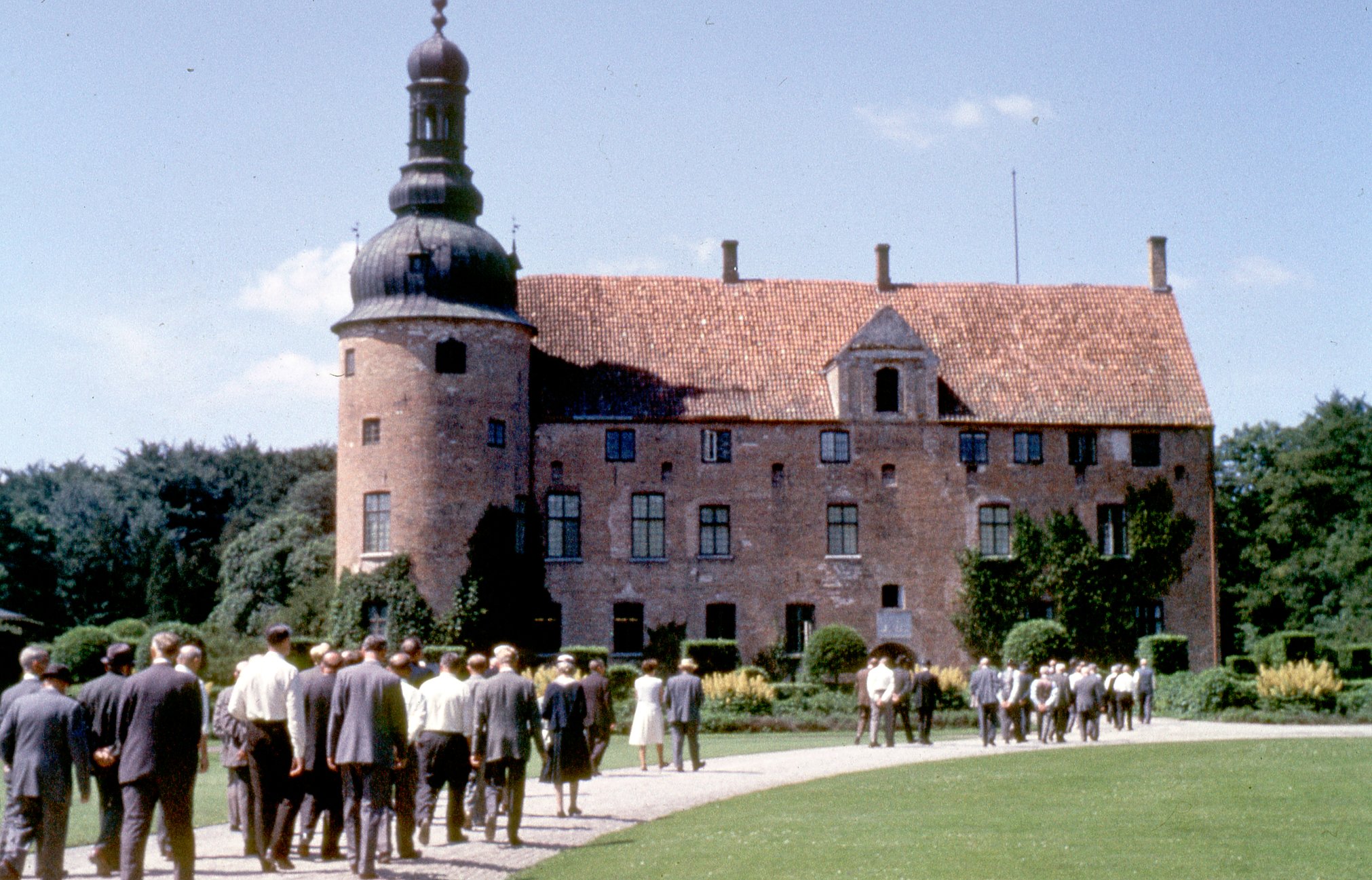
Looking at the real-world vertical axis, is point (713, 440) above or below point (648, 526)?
above

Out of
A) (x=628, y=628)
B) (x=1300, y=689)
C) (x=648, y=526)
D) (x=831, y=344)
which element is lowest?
(x=1300, y=689)

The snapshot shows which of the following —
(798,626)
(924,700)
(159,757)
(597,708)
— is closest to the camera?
(159,757)

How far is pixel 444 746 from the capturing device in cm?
1622

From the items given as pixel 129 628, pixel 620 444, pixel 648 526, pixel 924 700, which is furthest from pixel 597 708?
pixel 129 628

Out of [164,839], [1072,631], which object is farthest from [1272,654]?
[164,839]

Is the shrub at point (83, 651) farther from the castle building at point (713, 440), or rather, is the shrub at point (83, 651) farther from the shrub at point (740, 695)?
the shrub at point (740, 695)

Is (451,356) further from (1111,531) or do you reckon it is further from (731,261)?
(1111,531)

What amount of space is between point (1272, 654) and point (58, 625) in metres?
48.2

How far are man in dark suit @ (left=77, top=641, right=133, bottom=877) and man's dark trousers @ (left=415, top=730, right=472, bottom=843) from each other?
3025mm

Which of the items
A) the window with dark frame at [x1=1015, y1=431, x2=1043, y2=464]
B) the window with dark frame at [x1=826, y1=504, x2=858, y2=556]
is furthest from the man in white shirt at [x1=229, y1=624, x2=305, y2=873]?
the window with dark frame at [x1=1015, y1=431, x2=1043, y2=464]

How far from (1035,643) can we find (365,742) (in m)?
32.2

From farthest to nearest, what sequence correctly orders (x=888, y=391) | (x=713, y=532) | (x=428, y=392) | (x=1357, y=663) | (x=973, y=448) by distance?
(x=973, y=448)
(x=888, y=391)
(x=1357, y=663)
(x=713, y=532)
(x=428, y=392)

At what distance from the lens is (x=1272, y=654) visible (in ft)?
155

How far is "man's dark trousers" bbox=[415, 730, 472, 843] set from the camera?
53.1 feet
